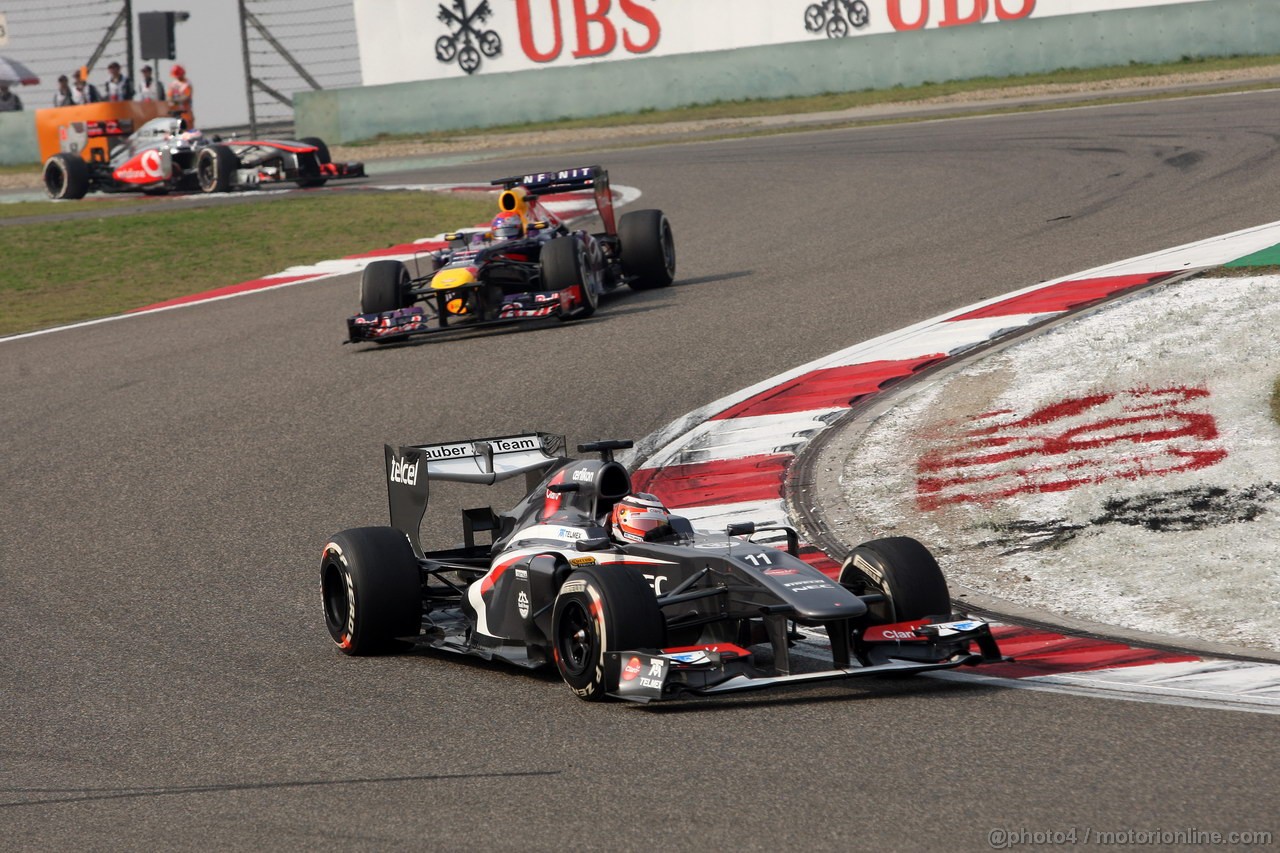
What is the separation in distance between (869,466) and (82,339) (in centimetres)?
931

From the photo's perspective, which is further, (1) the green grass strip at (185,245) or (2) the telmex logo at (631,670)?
(1) the green grass strip at (185,245)

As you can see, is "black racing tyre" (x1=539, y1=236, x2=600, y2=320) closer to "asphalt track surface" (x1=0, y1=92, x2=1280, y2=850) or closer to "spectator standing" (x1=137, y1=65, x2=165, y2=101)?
"asphalt track surface" (x1=0, y1=92, x2=1280, y2=850)

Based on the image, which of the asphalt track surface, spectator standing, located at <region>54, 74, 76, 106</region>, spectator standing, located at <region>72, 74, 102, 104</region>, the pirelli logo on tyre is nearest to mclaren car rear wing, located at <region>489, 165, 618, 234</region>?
the asphalt track surface

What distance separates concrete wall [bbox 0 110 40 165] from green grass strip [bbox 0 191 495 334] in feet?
45.9

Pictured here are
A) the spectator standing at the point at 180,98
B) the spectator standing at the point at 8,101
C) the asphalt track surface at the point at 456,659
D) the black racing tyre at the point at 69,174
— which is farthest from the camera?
the spectator standing at the point at 8,101

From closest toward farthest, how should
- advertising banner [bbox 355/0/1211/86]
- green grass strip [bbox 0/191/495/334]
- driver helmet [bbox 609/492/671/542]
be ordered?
driver helmet [bbox 609/492/671/542]
green grass strip [bbox 0/191/495/334]
advertising banner [bbox 355/0/1211/86]

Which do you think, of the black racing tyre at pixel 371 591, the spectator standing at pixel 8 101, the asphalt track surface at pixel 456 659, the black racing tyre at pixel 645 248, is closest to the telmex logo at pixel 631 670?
the asphalt track surface at pixel 456 659

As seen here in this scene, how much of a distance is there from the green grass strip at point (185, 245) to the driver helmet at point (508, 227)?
5.12m

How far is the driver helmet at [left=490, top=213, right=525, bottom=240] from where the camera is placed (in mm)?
14797

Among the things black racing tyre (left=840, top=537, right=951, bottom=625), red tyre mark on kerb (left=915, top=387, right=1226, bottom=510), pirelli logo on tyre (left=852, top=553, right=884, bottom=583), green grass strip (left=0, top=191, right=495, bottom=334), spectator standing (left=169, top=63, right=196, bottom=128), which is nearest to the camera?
black racing tyre (left=840, top=537, right=951, bottom=625)

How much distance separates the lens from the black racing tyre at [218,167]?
88.6ft

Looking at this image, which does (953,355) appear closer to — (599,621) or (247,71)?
(599,621)

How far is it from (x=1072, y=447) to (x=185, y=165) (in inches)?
872

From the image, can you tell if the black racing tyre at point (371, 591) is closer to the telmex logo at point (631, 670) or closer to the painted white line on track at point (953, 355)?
the telmex logo at point (631, 670)
